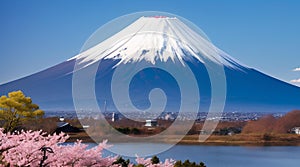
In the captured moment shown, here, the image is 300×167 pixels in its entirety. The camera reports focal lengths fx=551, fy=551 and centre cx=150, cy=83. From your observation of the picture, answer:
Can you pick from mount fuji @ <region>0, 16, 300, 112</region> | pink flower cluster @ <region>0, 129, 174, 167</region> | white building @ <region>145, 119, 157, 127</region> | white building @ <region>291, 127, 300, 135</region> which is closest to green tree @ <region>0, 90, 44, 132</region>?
pink flower cluster @ <region>0, 129, 174, 167</region>

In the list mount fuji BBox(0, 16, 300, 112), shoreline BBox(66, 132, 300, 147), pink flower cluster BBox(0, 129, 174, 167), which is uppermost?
mount fuji BBox(0, 16, 300, 112)

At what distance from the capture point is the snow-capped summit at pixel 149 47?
29234 millimetres

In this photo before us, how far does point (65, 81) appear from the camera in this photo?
40.1 m

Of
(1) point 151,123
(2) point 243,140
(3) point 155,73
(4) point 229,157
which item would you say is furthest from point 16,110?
(3) point 155,73

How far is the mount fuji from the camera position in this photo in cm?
3014

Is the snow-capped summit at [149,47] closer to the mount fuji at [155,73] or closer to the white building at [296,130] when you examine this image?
→ the mount fuji at [155,73]

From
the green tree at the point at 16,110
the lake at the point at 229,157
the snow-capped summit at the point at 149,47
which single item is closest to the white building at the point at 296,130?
the snow-capped summit at the point at 149,47

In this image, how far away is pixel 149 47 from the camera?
104 feet

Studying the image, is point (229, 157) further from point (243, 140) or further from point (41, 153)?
point (41, 153)

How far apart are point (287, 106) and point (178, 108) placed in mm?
18478

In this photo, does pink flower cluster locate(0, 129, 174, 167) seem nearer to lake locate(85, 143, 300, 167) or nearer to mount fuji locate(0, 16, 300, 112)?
lake locate(85, 143, 300, 167)

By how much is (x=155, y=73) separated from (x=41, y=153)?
110ft

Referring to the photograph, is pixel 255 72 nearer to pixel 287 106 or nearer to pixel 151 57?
pixel 287 106

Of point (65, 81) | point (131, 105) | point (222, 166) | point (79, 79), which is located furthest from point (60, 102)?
point (222, 166)
